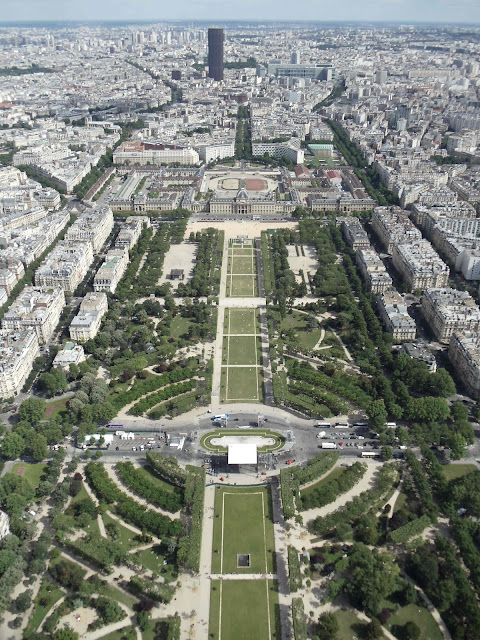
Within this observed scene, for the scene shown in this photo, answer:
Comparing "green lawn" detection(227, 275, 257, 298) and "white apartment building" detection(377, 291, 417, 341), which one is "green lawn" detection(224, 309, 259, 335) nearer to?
"green lawn" detection(227, 275, 257, 298)

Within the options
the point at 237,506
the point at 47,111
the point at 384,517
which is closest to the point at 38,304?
A: the point at 237,506

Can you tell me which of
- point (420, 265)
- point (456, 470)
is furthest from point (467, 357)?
point (420, 265)

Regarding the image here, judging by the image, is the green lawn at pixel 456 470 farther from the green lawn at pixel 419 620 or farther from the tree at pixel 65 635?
the tree at pixel 65 635

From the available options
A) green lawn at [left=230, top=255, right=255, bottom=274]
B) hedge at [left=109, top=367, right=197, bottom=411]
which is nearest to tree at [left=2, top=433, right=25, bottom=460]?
hedge at [left=109, top=367, right=197, bottom=411]

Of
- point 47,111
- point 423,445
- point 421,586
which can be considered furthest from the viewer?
point 47,111

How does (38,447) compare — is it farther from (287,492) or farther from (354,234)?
(354,234)

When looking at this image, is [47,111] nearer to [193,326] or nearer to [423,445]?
[193,326]
